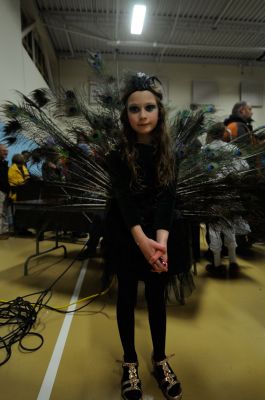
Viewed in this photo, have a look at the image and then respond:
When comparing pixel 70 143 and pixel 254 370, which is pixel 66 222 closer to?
pixel 70 143

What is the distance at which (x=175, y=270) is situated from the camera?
1.14m

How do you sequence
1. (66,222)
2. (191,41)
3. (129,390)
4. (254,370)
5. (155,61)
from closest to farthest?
(129,390) → (254,370) → (66,222) → (191,41) → (155,61)

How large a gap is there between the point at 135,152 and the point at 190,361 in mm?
1062

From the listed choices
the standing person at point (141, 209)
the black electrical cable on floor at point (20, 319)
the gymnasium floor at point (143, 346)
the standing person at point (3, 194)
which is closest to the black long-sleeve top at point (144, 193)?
the standing person at point (141, 209)

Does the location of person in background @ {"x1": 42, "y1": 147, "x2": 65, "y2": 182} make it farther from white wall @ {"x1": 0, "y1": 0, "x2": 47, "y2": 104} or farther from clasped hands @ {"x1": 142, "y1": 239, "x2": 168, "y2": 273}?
white wall @ {"x1": 0, "y1": 0, "x2": 47, "y2": 104}

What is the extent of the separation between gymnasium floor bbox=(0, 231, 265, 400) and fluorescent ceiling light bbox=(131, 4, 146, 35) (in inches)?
198

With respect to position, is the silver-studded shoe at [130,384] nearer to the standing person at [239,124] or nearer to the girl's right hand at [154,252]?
the girl's right hand at [154,252]

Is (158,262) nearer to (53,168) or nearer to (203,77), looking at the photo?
(53,168)

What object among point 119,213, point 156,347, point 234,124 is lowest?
point 156,347

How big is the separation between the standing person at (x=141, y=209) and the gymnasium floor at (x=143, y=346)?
0.14 m

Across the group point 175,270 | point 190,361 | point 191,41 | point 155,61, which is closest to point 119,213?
point 175,270

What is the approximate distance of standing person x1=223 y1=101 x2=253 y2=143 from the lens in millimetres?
2005

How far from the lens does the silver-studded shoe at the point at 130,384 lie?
3.47 ft

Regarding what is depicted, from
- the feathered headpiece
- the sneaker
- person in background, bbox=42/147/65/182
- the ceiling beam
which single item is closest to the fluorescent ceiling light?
the ceiling beam
